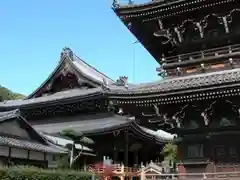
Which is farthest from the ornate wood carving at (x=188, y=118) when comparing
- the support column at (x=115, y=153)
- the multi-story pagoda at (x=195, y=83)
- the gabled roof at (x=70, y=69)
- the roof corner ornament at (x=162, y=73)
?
the gabled roof at (x=70, y=69)

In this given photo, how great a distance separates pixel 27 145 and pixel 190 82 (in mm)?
10068

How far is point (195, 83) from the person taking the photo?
13.8 meters

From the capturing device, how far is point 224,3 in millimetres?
14812

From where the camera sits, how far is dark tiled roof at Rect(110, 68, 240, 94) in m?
13.2

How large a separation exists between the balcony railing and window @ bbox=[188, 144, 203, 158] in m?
3.88

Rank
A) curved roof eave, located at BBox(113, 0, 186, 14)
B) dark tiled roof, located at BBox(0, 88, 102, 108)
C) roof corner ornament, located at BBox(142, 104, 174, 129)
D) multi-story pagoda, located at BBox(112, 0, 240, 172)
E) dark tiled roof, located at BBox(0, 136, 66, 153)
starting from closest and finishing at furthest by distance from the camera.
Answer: multi-story pagoda, located at BBox(112, 0, 240, 172) → roof corner ornament, located at BBox(142, 104, 174, 129) → curved roof eave, located at BBox(113, 0, 186, 14) → dark tiled roof, located at BBox(0, 136, 66, 153) → dark tiled roof, located at BBox(0, 88, 102, 108)

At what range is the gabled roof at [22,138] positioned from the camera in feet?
61.5

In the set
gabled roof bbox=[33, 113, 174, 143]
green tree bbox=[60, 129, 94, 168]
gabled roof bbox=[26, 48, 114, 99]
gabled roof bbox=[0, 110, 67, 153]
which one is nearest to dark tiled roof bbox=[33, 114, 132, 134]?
gabled roof bbox=[33, 113, 174, 143]

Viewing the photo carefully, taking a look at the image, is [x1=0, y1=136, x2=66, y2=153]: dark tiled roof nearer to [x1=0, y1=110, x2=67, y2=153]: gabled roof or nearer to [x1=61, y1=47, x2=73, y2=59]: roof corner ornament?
[x1=0, y1=110, x2=67, y2=153]: gabled roof

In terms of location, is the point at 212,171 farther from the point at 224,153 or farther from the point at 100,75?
the point at 100,75

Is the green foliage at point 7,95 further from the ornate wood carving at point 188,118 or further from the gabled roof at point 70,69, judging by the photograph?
the ornate wood carving at point 188,118

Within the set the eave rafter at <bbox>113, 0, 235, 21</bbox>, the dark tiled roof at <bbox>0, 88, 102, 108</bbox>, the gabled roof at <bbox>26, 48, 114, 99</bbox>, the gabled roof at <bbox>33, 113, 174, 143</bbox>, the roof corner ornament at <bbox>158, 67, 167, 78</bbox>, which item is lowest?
the gabled roof at <bbox>33, 113, 174, 143</bbox>

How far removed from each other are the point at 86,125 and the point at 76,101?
267 centimetres

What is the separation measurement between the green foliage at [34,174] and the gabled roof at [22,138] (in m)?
3.45
